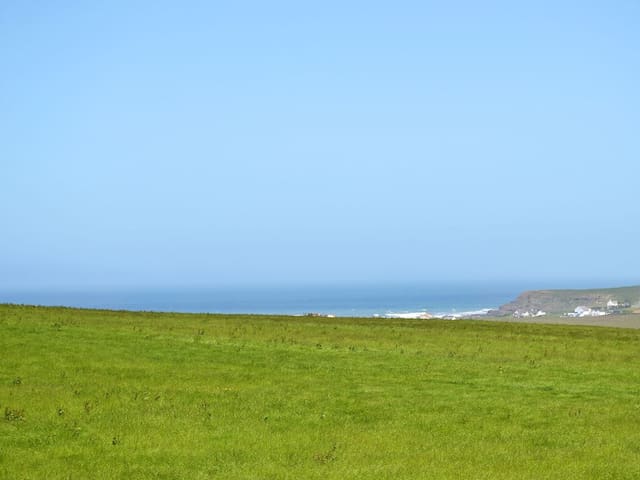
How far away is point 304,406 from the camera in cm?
2827

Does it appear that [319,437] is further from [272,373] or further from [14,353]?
[14,353]

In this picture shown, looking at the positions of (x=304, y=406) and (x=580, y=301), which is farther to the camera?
(x=580, y=301)

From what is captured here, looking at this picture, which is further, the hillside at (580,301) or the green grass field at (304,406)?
the hillside at (580,301)

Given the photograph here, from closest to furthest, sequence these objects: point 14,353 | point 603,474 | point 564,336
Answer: point 603,474 → point 14,353 → point 564,336

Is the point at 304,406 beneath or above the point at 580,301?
beneath

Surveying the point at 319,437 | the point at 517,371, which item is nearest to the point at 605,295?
the point at 517,371

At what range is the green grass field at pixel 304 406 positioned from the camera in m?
21.4

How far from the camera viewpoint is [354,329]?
5616cm

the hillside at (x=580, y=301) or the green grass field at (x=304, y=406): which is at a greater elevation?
the hillside at (x=580, y=301)

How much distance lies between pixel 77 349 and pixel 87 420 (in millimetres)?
14937

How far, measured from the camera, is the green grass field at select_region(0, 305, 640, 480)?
21359 mm

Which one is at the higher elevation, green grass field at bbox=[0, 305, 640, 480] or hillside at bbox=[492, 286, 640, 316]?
hillside at bbox=[492, 286, 640, 316]

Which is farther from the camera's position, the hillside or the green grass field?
the hillside

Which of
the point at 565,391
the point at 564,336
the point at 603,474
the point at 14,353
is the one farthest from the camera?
the point at 564,336
